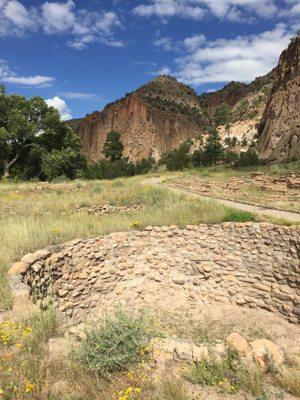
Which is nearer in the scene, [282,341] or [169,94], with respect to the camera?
[282,341]

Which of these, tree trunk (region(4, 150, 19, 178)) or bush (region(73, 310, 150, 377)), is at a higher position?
tree trunk (region(4, 150, 19, 178))

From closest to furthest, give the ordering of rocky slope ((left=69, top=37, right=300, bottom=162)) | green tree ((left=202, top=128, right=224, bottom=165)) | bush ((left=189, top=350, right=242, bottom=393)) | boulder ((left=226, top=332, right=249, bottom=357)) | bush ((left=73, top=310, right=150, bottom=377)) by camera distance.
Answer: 1. bush ((left=73, top=310, right=150, bottom=377))
2. bush ((left=189, top=350, right=242, bottom=393))
3. boulder ((left=226, top=332, right=249, bottom=357))
4. rocky slope ((left=69, top=37, right=300, bottom=162))
5. green tree ((left=202, top=128, right=224, bottom=165))

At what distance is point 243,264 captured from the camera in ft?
27.3

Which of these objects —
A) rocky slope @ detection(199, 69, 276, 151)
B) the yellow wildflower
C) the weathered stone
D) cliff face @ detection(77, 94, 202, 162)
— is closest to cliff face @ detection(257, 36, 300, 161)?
rocky slope @ detection(199, 69, 276, 151)

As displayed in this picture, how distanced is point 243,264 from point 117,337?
5127 millimetres

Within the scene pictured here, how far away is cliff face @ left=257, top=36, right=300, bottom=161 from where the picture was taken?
27.0 m

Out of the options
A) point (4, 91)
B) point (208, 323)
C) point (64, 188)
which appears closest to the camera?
point (208, 323)

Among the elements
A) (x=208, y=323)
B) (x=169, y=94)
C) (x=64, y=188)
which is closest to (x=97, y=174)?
(x=64, y=188)

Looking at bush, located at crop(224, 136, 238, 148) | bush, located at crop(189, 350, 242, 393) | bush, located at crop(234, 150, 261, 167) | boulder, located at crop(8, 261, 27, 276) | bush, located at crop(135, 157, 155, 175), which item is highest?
bush, located at crop(224, 136, 238, 148)

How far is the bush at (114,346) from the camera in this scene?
11.7 feet

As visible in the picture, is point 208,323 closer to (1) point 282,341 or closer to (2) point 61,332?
(1) point 282,341

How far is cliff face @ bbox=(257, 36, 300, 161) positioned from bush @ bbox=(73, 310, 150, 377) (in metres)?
24.5

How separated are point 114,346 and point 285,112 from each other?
101 ft

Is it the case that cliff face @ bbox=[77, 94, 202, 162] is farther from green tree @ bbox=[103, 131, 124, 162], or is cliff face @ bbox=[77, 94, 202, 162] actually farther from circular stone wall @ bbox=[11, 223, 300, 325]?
circular stone wall @ bbox=[11, 223, 300, 325]
